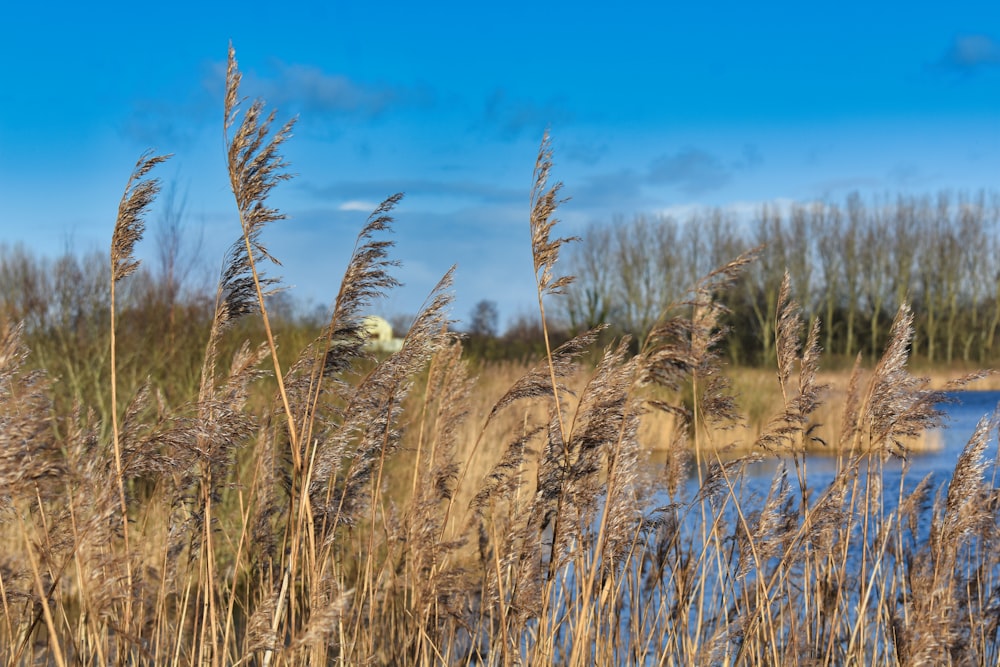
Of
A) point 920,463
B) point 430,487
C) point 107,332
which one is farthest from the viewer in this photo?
point 920,463

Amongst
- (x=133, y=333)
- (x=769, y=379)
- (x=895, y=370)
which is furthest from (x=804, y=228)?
(x=895, y=370)

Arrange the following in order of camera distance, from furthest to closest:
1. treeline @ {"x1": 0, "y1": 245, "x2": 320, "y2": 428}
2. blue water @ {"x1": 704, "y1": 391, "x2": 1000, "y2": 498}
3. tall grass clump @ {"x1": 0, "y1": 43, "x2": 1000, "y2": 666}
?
1. blue water @ {"x1": 704, "y1": 391, "x2": 1000, "y2": 498}
2. treeline @ {"x1": 0, "y1": 245, "x2": 320, "y2": 428}
3. tall grass clump @ {"x1": 0, "y1": 43, "x2": 1000, "y2": 666}

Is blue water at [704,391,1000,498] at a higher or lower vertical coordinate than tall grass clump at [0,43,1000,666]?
lower

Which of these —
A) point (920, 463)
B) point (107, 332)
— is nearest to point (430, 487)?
point (107, 332)

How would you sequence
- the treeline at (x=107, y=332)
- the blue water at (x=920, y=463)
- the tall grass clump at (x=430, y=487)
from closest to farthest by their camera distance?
the tall grass clump at (x=430, y=487) → the treeline at (x=107, y=332) → the blue water at (x=920, y=463)

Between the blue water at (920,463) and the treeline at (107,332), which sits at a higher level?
the treeline at (107,332)

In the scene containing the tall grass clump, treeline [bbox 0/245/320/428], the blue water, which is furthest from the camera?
the blue water

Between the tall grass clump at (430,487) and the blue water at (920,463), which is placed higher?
the tall grass clump at (430,487)

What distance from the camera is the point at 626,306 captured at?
41.3 meters

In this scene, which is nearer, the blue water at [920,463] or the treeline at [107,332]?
the treeline at [107,332]

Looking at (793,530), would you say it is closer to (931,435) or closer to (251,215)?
(251,215)

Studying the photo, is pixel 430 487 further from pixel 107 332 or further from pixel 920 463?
pixel 920 463

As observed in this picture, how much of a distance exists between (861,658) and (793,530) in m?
0.69

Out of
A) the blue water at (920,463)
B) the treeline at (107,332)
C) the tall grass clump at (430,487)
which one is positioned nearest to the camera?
the tall grass clump at (430,487)
